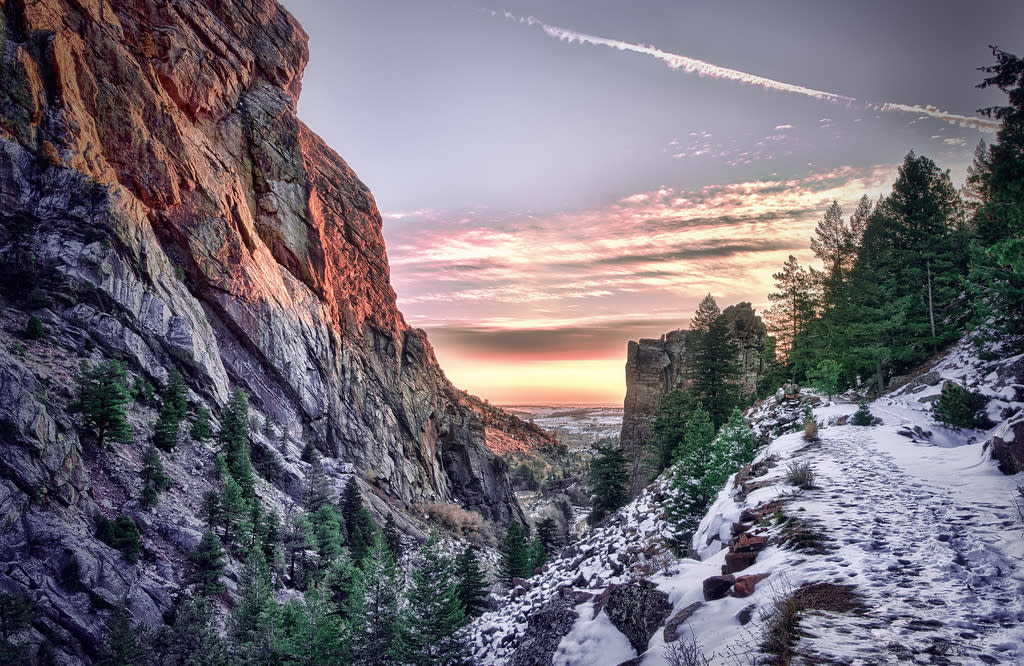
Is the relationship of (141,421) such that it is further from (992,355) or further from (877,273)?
(877,273)

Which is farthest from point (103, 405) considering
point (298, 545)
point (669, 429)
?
point (669, 429)

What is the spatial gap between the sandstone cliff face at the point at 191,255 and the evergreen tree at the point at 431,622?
10214 millimetres

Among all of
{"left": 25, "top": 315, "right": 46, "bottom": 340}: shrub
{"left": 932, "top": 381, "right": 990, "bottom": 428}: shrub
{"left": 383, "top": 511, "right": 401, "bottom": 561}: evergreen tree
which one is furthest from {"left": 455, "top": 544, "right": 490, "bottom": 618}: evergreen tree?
{"left": 25, "top": 315, "right": 46, "bottom": 340}: shrub

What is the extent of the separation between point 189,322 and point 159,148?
15.2 meters

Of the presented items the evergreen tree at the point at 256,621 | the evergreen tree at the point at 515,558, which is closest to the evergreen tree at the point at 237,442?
the evergreen tree at the point at 256,621

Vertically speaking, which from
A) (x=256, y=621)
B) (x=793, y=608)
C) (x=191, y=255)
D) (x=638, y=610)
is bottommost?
(x=256, y=621)

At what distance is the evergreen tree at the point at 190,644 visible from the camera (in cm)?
1466

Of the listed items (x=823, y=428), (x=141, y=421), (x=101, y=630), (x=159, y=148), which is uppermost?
(x=159, y=148)

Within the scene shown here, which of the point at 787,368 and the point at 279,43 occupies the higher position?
the point at 279,43

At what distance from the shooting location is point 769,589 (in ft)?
22.5

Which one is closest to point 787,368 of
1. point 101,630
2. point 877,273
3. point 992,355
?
point 877,273

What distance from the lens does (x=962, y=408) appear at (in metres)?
14.9

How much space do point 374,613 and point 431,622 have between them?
338 centimetres

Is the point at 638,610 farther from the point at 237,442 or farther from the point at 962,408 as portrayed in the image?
the point at 237,442
